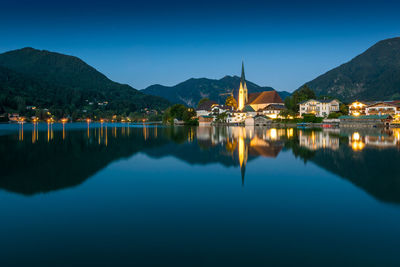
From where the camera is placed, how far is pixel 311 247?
19.3 ft

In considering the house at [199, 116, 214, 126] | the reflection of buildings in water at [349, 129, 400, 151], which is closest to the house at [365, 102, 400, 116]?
the reflection of buildings in water at [349, 129, 400, 151]

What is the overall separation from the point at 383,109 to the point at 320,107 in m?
16.6

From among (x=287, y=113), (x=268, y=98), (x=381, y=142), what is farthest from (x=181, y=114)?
(x=381, y=142)

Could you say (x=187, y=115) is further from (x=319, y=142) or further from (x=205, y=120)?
(x=319, y=142)

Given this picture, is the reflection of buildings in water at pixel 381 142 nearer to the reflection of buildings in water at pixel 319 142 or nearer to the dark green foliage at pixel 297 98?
the reflection of buildings in water at pixel 319 142

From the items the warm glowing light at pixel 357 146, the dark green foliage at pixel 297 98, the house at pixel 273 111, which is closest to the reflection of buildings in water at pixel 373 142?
the warm glowing light at pixel 357 146

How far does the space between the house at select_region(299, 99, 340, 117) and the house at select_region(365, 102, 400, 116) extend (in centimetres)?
850

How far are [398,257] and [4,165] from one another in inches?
728

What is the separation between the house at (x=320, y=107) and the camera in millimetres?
81188

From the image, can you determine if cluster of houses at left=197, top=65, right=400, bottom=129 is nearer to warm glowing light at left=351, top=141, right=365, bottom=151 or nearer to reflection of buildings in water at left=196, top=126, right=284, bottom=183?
reflection of buildings in water at left=196, top=126, right=284, bottom=183

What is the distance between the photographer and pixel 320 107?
8131 centimetres

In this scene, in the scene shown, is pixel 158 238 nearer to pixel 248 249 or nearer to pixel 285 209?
pixel 248 249

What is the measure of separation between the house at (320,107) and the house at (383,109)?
8.50m

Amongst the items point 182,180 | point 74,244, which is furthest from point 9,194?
point 182,180
